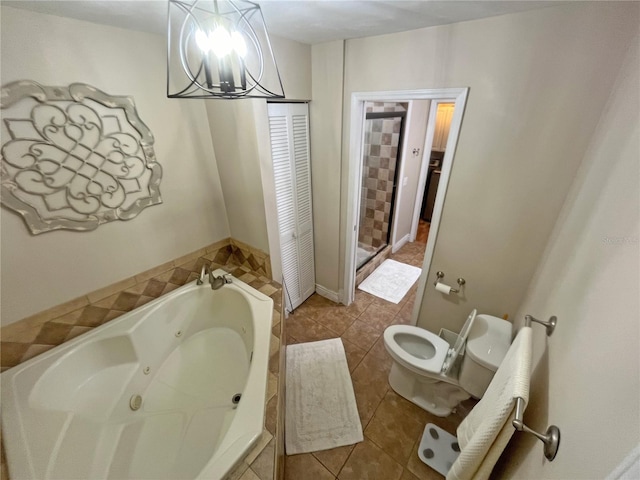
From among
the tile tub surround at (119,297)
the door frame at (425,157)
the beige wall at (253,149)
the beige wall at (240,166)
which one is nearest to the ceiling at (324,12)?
the beige wall at (253,149)

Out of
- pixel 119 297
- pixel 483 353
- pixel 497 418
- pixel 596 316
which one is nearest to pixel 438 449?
pixel 483 353

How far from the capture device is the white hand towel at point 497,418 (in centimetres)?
79

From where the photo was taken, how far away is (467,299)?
1792 millimetres

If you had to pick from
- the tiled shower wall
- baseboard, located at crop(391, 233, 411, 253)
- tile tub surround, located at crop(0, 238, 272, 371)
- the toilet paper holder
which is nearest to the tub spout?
tile tub surround, located at crop(0, 238, 272, 371)

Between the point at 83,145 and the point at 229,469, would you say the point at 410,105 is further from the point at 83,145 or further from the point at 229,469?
the point at 229,469

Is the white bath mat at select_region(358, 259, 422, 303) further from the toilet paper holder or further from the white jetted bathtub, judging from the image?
the white jetted bathtub

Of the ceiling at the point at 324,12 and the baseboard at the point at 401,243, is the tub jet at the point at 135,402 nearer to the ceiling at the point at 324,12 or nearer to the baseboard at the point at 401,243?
the ceiling at the point at 324,12

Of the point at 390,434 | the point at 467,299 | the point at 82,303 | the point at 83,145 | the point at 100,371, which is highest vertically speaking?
the point at 83,145

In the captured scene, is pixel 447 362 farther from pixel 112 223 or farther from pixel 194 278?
pixel 112 223

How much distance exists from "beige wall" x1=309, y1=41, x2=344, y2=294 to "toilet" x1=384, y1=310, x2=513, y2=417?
0.94 metres

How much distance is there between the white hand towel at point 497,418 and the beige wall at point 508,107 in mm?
703

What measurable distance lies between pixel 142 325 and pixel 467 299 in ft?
7.40

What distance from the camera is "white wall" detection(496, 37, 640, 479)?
50 cm

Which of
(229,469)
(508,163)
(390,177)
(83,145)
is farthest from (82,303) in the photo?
(390,177)
